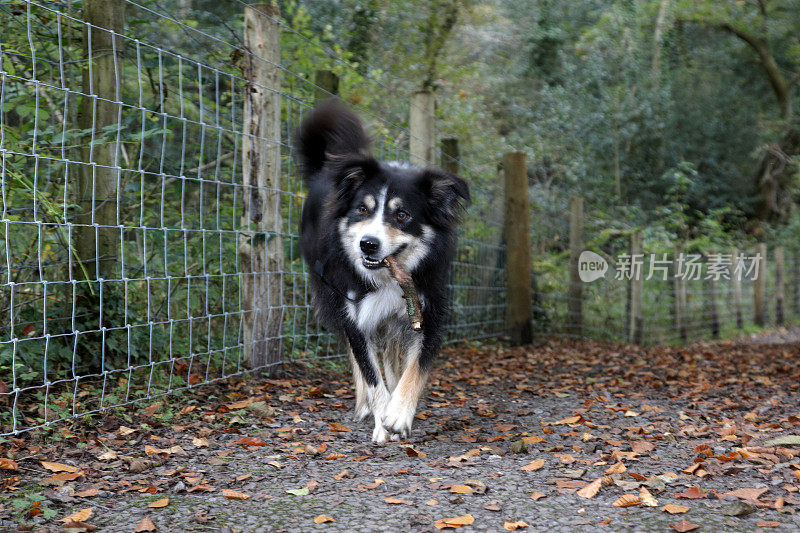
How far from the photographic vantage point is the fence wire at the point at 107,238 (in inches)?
130

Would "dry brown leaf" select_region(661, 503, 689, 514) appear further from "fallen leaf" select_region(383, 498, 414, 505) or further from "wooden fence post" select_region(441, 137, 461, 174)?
"wooden fence post" select_region(441, 137, 461, 174)

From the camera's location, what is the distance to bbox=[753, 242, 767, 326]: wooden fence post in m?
12.8

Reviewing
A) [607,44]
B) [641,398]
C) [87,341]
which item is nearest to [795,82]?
[607,44]

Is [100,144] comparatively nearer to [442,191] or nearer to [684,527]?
[442,191]

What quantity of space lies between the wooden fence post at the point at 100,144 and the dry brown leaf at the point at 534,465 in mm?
2264

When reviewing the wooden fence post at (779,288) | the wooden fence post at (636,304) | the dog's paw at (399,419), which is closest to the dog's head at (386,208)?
the dog's paw at (399,419)

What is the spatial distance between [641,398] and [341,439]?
215cm

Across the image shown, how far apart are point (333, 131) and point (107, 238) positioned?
144 centimetres

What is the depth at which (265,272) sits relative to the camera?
14.8 feet

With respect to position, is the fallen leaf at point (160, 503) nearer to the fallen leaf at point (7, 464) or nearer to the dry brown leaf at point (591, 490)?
the fallen leaf at point (7, 464)

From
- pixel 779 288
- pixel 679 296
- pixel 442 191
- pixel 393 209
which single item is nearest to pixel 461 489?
pixel 393 209

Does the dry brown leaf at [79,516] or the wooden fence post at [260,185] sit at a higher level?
the wooden fence post at [260,185]

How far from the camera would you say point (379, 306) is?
3805 mm

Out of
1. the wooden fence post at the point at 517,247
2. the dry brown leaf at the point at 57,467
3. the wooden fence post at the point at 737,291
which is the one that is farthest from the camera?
the wooden fence post at the point at 737,291
